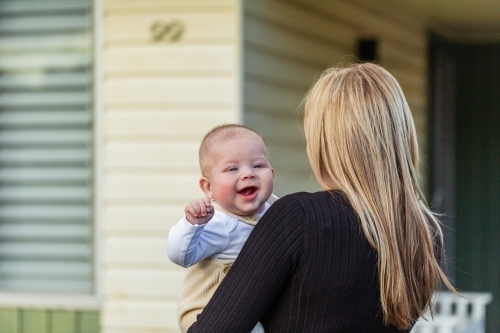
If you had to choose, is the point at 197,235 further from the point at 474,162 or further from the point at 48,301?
the point at 474,162

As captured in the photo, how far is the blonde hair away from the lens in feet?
5.93

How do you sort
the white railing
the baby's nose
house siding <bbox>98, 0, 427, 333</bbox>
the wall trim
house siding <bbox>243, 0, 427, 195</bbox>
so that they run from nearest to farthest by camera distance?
the baby's nose, house siding <bbox>98, 0, 427, 333</bbox>, house siding <bbox>243, 0, 427, 195</bbox>, the wall trim, the white railing

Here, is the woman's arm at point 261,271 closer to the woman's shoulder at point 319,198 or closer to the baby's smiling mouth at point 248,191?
the woman's shoulder at point 319,198

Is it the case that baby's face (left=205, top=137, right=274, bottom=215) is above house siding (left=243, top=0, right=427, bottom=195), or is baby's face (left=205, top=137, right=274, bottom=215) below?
below

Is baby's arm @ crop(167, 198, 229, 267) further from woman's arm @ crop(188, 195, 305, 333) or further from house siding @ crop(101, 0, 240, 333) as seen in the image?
house siding @ crop(101, 0, 240, 333)

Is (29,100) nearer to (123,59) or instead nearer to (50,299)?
(123,59)

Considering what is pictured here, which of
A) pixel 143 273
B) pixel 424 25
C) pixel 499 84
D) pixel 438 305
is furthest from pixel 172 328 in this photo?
pixel 499 84

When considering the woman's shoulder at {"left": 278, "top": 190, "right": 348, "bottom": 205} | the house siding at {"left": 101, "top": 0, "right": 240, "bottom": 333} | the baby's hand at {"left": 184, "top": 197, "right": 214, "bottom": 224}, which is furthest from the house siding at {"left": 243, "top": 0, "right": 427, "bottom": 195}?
the woman's shoulder at {"left": 278, "top": 190, "right": 348, "bottom": 205}

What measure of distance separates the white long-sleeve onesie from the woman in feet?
0.64

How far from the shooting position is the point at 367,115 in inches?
73.0

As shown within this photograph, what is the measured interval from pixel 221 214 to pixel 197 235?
135 millimetres

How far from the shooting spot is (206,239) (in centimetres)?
202

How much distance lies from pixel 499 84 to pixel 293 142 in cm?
399

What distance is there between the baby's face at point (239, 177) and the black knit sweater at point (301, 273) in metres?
0.30
